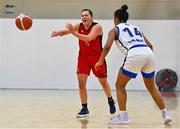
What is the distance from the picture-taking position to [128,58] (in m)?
6.45

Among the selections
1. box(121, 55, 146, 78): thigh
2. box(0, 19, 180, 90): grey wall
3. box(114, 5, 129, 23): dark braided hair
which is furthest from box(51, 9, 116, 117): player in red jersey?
box(0, 19, 180, 90): grey wall

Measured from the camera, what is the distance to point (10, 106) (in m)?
8.74

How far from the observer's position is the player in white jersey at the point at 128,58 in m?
6.45

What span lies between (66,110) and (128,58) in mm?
2246

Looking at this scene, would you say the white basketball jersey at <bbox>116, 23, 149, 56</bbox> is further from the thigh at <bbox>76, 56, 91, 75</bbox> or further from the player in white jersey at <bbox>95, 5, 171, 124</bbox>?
the thigh at <bbox>76, 56, 91, 75</bbox>

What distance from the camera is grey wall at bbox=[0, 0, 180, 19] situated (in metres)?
12.7

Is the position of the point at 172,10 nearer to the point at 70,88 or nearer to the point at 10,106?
the point at 70,88

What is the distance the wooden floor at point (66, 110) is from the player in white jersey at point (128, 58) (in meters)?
0.38

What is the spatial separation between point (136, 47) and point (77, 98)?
4.27m

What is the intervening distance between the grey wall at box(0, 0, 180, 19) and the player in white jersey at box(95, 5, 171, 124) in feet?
20.2

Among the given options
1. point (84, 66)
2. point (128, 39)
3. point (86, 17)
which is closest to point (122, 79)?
point (128, 39)

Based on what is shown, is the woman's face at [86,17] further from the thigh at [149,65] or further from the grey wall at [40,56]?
the grey wall at [40,56]

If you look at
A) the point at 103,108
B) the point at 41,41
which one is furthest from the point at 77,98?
the point at 41,41

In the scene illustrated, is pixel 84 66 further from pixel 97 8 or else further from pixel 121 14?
pixel 97 8
